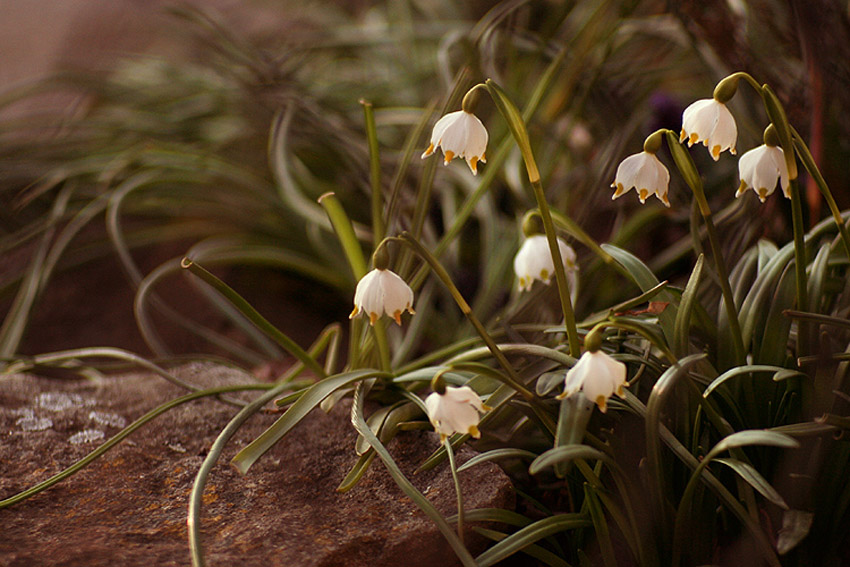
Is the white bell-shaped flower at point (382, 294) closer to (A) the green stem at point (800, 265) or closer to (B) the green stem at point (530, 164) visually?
(B) the green stem at point (530, 164)

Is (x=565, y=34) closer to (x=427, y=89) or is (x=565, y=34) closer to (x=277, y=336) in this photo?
(x=427, y=89)

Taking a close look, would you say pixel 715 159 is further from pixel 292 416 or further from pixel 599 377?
pixel 292 416

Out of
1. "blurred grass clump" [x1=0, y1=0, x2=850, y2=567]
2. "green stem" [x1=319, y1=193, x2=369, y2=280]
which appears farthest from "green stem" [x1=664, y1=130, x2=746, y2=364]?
"green stem" [x1=319, y1=193, x2=369, y2=280]

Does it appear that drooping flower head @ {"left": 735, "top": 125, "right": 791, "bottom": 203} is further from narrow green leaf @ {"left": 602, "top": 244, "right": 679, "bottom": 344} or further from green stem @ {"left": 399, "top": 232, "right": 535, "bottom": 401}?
green stem @ {"left": 399, "top": 232, "right": 535, "bottom": 401}

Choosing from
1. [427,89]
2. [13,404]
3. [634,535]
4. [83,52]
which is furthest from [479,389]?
[83,52]

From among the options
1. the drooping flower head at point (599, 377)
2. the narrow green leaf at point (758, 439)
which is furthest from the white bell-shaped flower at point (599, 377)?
the narrow green leaf at point (758, 439)

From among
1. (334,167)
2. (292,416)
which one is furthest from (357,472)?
(334,167)
